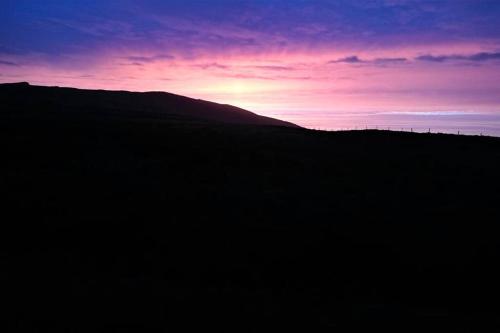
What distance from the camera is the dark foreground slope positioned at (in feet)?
30.1

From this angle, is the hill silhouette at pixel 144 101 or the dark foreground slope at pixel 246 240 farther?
the hill silhouette at pixel 144 101

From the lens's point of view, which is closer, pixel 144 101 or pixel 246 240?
pixel 246 240

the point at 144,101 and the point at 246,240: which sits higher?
the point at 144,101

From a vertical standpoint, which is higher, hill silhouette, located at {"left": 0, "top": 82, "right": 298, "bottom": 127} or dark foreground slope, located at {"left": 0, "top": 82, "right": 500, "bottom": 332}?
hill silhouette, located at {"left": 0, "top": 82, "right": 298, "bottom": 127}

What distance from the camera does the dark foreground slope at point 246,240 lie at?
30.1 feet

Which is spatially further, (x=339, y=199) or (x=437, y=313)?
(x=339, y=199)

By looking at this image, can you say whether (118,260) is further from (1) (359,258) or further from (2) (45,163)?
(2) (45,163)

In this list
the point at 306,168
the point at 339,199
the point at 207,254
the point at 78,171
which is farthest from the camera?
the point at 306,168

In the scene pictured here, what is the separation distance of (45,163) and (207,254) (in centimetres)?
1517

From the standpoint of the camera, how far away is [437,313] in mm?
9875

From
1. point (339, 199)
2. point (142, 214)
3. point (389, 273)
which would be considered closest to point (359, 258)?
point (389, 273)

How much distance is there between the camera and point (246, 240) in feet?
47.2

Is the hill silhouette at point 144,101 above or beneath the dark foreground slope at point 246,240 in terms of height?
above

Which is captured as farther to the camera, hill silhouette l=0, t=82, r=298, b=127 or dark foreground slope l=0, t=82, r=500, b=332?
hill silhouette l=0, t=82, r=298, b=127
